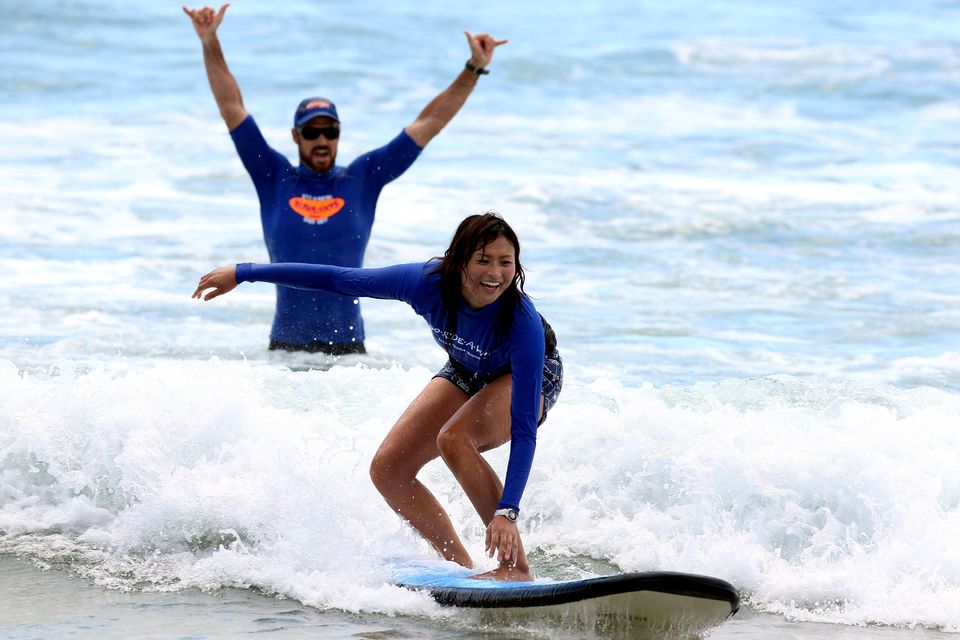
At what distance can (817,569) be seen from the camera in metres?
5.52

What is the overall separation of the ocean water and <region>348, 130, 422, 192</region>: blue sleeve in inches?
45.6

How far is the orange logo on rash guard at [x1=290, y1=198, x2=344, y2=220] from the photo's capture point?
734 cm

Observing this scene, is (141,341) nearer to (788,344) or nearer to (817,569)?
(788,344)

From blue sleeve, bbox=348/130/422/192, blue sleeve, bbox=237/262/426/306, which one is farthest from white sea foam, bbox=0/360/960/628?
blue sleeve, bbox=348/130/422/192

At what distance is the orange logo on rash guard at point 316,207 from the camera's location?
7344 mm

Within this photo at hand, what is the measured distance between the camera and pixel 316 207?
736 centimetres

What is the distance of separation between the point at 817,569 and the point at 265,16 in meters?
22.0

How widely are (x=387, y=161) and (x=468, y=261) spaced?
269 cm

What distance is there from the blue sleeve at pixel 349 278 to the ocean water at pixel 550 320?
3.64 ft

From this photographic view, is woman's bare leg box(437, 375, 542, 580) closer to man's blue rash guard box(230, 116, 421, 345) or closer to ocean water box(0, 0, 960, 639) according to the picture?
ocean water box(0, 0, 960, 639)

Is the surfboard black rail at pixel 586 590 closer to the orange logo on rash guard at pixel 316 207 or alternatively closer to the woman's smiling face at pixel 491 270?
the woman's smiling face at pixel 491 270

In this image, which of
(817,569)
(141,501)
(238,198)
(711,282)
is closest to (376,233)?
(238,198)

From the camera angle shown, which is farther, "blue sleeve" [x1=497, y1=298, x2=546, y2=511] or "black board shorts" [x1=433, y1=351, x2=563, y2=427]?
"black board shorts" [x1=433, y1=351, x2=563, y2=427]

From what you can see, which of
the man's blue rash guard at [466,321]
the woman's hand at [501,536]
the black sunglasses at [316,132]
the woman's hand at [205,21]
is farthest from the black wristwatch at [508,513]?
the woman's hand at [205,21]
